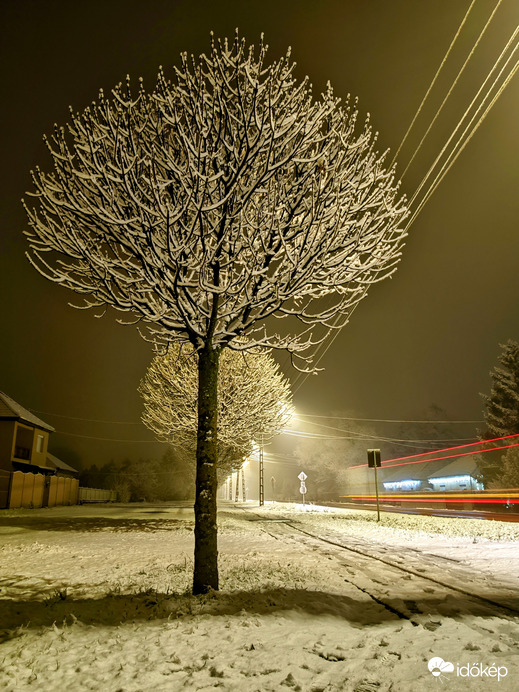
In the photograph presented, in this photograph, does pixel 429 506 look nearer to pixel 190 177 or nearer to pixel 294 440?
pixel 190 177

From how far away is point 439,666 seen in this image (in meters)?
3.35

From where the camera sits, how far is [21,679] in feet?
10.6

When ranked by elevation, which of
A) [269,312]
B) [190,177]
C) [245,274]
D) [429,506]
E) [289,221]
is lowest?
[429,506]

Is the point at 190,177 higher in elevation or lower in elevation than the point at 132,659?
higher

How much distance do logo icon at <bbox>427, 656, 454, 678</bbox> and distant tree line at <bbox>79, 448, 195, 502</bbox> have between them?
236 ft

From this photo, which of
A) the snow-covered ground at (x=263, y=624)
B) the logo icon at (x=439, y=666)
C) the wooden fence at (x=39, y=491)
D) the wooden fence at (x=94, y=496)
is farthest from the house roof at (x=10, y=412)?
the logo icon at (x=439, y=666)

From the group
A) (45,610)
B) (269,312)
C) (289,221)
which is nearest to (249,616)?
(45,610)

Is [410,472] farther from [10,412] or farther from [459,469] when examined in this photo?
[10,412]

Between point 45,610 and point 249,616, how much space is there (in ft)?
8.12

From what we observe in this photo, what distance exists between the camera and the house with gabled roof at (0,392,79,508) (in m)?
26.6

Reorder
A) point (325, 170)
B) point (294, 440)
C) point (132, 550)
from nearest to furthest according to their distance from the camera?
point (325, 170) → point (132, 550) → point (294, 440)

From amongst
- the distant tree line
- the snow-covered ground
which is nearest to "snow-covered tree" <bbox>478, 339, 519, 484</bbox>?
the snow-covered ground

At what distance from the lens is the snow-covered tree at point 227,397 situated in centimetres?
1966

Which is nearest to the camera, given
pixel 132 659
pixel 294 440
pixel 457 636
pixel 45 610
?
pixel 132 659
